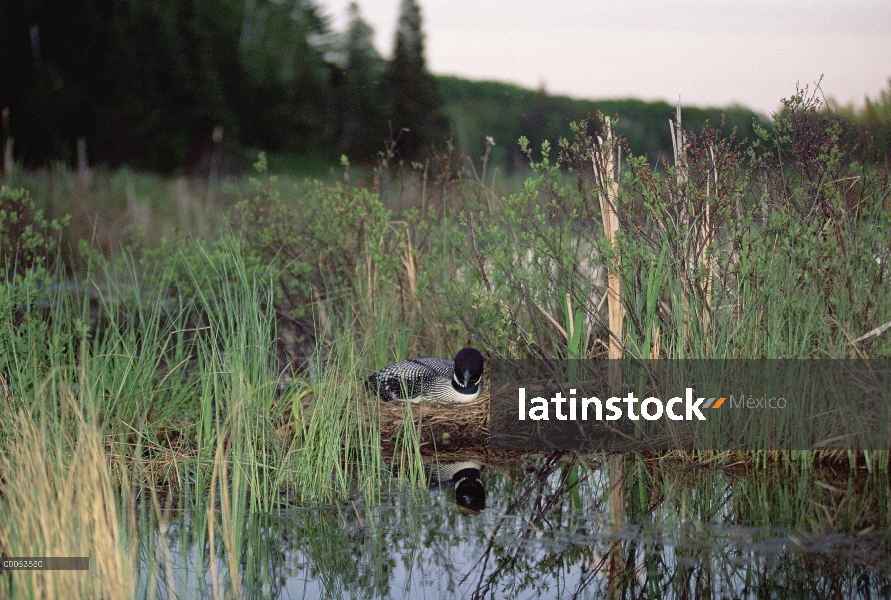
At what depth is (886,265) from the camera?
4.63m

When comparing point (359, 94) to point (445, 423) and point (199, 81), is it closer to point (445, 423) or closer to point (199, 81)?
point (199, 81)

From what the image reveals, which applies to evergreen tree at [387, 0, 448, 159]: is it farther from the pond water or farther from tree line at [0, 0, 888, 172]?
the pond water

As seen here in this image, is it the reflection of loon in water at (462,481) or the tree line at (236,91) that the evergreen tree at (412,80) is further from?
the reflection of loon in water at (462,481)

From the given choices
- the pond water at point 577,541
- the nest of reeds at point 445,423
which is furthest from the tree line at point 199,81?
the pond water at point 577,541

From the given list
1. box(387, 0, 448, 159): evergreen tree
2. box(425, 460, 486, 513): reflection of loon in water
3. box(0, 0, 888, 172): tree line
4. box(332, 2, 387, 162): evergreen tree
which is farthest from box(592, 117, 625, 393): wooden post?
box(387, 0, 448, 159): evergreen tree

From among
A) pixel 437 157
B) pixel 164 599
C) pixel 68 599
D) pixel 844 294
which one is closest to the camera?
pixel 68 599

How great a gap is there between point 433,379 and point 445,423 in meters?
0.26

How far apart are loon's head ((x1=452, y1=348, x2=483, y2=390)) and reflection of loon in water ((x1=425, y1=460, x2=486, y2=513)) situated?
0.46 metres

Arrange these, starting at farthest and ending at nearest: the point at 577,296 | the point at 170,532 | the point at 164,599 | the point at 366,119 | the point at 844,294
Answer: the point at 366,119 → the point at 577,296 → the point at 844,294 → the point at 170,532 → the point at 164,599

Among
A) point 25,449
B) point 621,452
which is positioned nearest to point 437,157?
point 621,452

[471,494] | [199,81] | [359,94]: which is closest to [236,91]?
[199,81]

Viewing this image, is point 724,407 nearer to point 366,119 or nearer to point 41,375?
point 41,375

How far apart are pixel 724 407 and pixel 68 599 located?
3002 millimetres

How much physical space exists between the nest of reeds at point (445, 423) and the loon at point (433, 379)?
0.25ft
